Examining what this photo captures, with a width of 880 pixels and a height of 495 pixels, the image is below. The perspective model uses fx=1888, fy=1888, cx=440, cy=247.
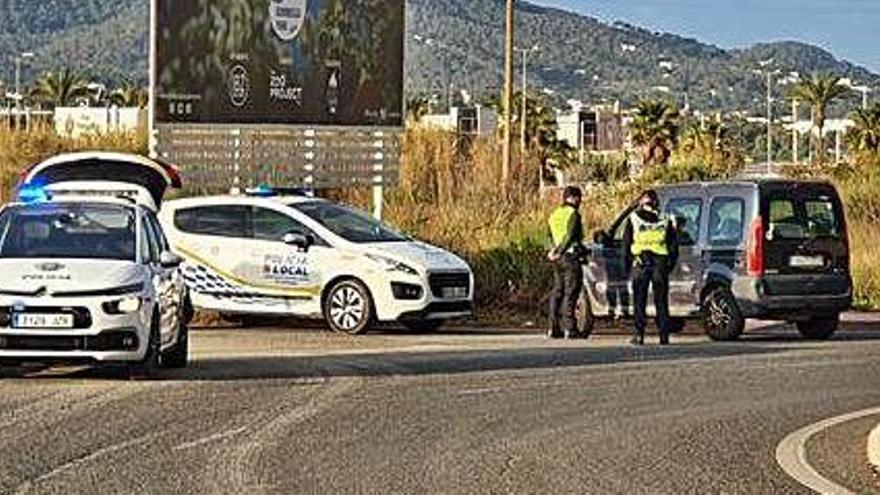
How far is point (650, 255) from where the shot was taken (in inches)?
858

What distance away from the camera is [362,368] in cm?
1841

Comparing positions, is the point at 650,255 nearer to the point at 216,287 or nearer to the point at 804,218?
the point at 804,218

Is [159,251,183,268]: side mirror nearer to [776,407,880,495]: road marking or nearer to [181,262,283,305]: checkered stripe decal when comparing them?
[181,262,283,305]: checkered stripe decal

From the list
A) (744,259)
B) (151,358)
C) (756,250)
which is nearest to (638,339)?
(744,259)

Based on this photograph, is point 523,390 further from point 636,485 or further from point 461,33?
point 461,33

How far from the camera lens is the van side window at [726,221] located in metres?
22.6

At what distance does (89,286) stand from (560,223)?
26.5 feet

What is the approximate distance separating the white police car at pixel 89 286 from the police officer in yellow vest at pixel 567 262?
5.54m

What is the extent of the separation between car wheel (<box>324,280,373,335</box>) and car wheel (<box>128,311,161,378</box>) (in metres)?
6.00

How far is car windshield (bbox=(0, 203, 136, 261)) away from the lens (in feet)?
55.1

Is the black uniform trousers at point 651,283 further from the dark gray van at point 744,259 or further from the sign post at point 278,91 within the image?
the sign post at point 278,91

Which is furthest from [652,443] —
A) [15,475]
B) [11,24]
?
[11,24]

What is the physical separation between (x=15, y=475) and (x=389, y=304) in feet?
38.3

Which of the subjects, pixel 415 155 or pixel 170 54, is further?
pixel 415 155
